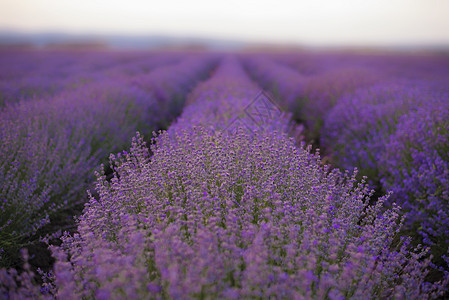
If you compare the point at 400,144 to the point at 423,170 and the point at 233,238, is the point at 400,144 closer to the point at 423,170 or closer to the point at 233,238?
the point at 423,170

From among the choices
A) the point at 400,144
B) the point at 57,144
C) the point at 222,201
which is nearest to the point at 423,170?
the point at 400,144

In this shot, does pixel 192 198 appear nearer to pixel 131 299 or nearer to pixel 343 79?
pixel 131 299

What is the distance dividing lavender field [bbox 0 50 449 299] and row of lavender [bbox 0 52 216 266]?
3cm

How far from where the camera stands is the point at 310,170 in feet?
7.04

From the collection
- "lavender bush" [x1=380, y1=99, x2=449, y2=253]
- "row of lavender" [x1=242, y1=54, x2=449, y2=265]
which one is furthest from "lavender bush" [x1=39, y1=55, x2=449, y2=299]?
"row of lavender" [x1=242, y1=54, x2=449, y2=265]

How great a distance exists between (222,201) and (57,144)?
2.51 metres

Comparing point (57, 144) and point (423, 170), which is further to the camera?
point (57, 144)

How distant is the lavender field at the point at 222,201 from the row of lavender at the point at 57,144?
0.03 meters

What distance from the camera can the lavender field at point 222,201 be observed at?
52.1 inches

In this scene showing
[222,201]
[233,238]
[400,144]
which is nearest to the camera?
[233,238]

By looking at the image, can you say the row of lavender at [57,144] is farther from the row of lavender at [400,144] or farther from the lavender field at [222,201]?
the row of lavender at [400,144]

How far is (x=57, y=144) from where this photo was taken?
3.40 metres

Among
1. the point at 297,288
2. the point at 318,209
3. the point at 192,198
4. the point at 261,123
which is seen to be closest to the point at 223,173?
the point at 192,198

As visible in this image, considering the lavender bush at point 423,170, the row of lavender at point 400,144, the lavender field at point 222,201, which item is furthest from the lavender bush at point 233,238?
the row of lavender at point 400,144
